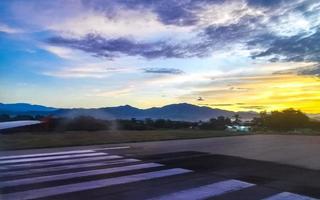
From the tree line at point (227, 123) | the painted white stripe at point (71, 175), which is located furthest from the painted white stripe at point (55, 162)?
the tree line at point (227, 123)

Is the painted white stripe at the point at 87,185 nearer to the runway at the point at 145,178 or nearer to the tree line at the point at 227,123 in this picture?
the runway at the point at 145,178

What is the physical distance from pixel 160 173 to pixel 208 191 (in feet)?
5.91

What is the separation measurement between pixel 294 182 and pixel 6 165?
20.0 feet

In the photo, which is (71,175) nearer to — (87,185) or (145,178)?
(87,185)

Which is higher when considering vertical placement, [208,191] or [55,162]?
[55,162]

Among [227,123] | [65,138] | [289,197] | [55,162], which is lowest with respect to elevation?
[289,197]

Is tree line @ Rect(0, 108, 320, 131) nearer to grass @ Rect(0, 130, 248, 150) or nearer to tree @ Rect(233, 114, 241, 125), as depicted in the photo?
tree @ Rect(233, 114, 241, 125)

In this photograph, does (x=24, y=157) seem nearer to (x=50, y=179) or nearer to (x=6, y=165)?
(x=6, y=165)

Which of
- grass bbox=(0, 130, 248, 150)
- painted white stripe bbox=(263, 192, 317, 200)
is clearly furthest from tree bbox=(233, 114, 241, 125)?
painted white stripe bbox=(263, 192, 317, 200)

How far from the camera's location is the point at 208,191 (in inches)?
287

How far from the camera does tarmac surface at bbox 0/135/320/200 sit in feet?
23.3

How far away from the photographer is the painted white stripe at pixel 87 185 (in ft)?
22.4

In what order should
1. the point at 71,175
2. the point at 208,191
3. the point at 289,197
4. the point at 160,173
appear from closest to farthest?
the point at 289,197 < the point at 208,191 < the point at 71,175 < the point at 160,173

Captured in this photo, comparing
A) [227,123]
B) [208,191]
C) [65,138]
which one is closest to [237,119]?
[227,123]
